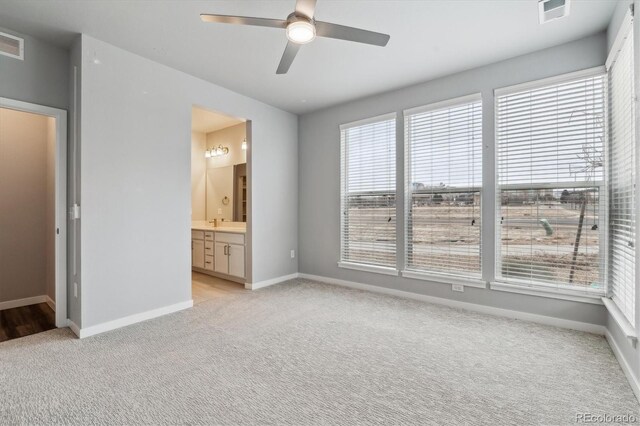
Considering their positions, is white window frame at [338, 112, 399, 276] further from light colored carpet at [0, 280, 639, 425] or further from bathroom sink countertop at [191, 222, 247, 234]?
bathroom sink countertop at [191, 222, 247, 234]

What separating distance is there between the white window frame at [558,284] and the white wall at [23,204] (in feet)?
16.8

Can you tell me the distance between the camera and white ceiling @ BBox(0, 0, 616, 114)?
8.11ft

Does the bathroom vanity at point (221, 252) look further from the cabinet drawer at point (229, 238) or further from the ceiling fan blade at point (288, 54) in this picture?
the ceiling fan blade at point (288, 54)

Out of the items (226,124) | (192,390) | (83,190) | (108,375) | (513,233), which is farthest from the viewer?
(226,124)

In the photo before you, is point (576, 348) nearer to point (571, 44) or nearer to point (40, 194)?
point (571, 44)

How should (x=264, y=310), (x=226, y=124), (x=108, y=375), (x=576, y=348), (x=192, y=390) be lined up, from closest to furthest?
(x=192, y=390)
(x=108, y=375)
(x=576, y=348)
(x=264, y=310)
(x=226, y=124)

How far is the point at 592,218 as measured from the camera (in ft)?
9.42

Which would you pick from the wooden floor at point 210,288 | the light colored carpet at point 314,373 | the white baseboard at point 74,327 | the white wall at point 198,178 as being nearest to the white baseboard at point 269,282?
the wooden floor at point 210,288

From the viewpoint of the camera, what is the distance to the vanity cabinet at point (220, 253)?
475cm

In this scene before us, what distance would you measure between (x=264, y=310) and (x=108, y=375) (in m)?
1.63

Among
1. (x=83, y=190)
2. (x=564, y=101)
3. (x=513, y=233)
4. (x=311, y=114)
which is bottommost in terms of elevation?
(x=513, y=233)

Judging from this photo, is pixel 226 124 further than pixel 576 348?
Yes

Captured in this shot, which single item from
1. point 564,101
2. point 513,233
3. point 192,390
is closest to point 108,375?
point 192,390

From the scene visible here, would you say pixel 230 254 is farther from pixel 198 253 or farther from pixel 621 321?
pixel 621 321
